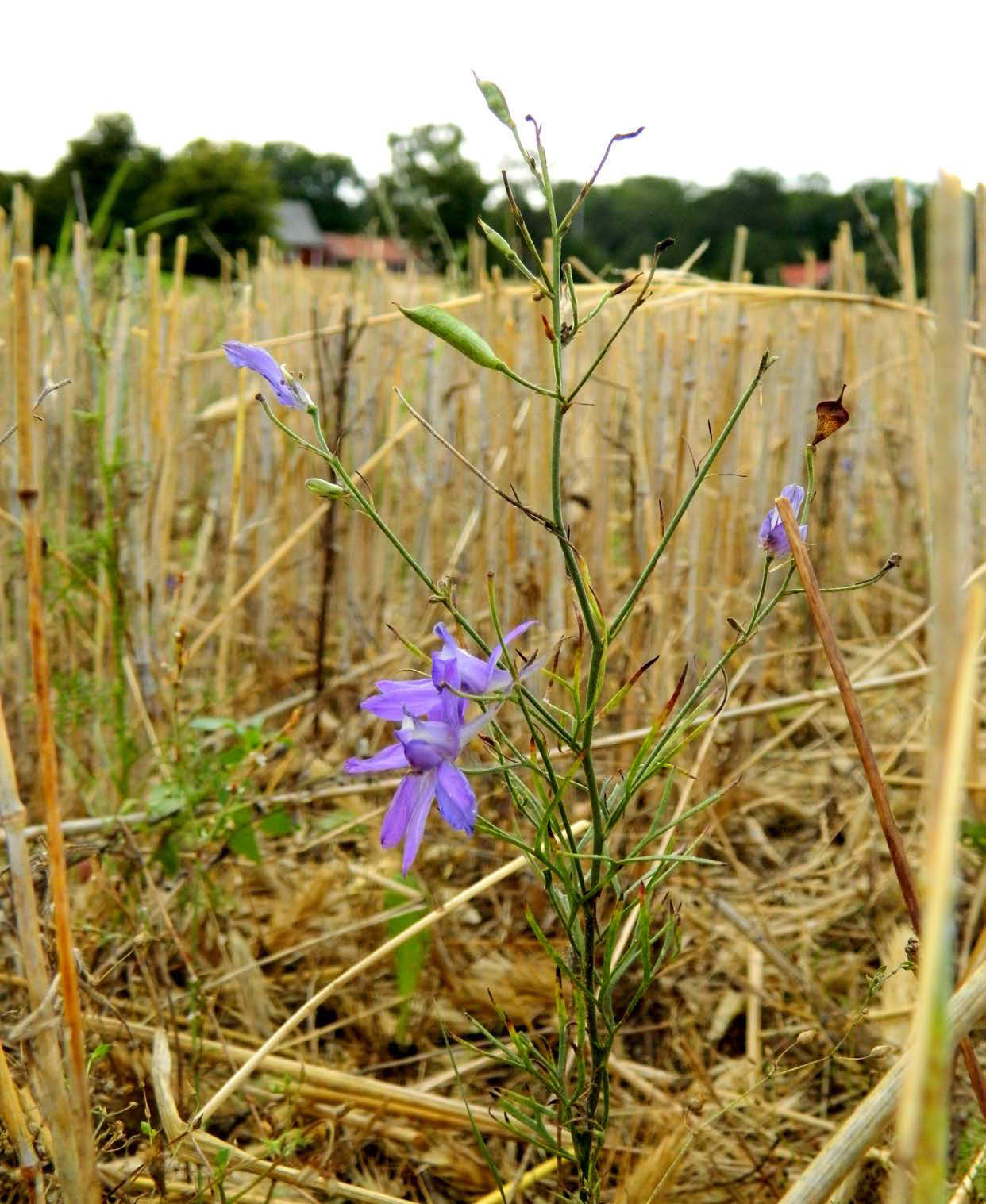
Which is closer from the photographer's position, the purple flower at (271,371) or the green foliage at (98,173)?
the purple flower at (271,371)

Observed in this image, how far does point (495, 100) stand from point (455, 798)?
0.46 meters

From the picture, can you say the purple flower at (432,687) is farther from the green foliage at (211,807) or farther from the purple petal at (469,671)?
the green foliage at (211,807)

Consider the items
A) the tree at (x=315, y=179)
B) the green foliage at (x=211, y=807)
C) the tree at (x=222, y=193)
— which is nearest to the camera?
the green foliage at (x=211, y=807)

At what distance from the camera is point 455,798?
71cm

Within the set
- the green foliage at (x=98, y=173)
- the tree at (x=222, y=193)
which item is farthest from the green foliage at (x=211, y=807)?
the green foliage at (x=98, y=173)

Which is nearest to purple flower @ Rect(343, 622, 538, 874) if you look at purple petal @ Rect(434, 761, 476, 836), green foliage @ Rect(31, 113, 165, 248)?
purple petal @ Rect(434, 761, 476, 836)

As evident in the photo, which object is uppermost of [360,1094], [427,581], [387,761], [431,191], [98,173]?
[98,173]

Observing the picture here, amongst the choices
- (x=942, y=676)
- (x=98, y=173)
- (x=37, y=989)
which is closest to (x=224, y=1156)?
(x=37, y=989)

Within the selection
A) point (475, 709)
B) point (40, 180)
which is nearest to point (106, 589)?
point (475, 709)

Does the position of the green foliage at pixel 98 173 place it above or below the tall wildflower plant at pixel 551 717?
above

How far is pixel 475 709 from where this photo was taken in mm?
806

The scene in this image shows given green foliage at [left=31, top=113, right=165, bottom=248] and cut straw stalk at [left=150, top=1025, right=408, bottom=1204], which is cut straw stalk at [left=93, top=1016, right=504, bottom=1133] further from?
green foliage at [left=31, top=113, right=165, bottom=248]

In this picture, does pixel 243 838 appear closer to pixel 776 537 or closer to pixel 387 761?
pixel 387 761

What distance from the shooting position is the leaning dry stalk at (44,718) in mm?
609
